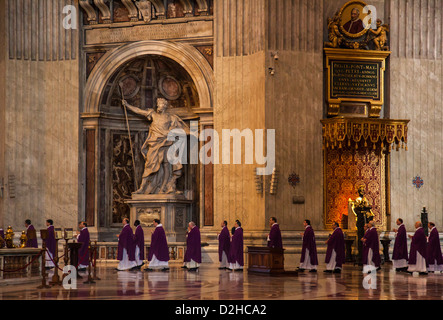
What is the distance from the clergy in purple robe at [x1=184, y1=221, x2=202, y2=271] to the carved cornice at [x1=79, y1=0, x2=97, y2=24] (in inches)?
277

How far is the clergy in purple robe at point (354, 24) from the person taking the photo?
2162 cm

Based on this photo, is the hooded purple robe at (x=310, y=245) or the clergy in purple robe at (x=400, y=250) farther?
the clergy in purple robe at (x=400, y=250)

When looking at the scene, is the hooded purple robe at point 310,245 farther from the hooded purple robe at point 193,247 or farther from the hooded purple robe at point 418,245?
the hooded purple robe at point 193,247

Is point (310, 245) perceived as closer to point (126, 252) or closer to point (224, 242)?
point (224, 242)

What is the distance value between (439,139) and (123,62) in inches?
351

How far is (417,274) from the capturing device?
18.4 metres

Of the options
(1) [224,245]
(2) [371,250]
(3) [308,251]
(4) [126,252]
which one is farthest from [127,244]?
(2) [371,250]

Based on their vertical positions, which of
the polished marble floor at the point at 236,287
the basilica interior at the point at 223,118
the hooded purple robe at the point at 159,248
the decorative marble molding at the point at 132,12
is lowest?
the polished marble floor at the point at 236,287

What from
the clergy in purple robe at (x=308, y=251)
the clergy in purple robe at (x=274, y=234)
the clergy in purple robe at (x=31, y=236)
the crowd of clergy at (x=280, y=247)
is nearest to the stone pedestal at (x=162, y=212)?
the crowd of clergy at (x=280, y=247)

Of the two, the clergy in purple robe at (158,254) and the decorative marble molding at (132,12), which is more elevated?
the decorative marble molding at (132,12)

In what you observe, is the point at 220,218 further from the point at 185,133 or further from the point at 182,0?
the point at 182,0

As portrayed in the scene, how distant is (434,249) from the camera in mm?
19062

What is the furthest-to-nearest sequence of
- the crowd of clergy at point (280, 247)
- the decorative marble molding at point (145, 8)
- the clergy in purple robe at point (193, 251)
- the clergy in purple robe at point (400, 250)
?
the decorative marble molding at point (145, 8)
the clergy in purple robe at point (193, 251)
the clergy in purple robe at point (400, 250)
the crowd of clergy at point (280, 247)

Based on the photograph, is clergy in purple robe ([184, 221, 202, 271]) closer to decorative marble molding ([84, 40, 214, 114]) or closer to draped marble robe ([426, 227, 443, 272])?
decorative marble molding ([84, 40, 214, 114])
